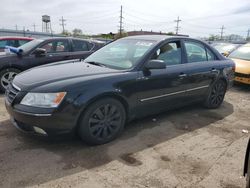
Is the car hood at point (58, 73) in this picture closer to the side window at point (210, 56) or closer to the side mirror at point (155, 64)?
the side mirror at point (155, 64)

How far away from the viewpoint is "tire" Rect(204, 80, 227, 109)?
18.9 feet

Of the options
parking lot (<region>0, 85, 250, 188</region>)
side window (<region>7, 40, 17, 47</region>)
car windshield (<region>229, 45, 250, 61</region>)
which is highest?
side window (<region>7, 40, 17, 47</region>)

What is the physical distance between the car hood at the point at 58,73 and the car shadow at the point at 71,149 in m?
0.87

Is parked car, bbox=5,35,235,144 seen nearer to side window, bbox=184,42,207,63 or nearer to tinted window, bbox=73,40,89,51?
side window, bbox=184,42,207,63

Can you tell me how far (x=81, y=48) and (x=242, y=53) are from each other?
5472 mm

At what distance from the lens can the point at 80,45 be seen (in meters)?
7.98

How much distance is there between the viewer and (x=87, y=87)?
3590 mm

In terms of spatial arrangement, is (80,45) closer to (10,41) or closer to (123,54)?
(10,41)

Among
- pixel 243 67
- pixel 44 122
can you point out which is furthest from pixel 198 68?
pixel 243 67

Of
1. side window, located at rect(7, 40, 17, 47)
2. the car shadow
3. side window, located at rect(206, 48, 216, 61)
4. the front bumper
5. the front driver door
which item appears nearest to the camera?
the car shadow

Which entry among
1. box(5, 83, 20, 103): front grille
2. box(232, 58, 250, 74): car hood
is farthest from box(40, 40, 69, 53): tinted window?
box(232, 58, 250, 74): car hood

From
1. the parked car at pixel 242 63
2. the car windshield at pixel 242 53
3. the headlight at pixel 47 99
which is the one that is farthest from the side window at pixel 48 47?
the car windshield at pixel 242 53

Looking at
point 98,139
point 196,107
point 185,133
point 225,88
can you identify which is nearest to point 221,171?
→ point 185,133

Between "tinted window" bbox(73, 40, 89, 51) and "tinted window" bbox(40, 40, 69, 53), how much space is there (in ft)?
0.83
